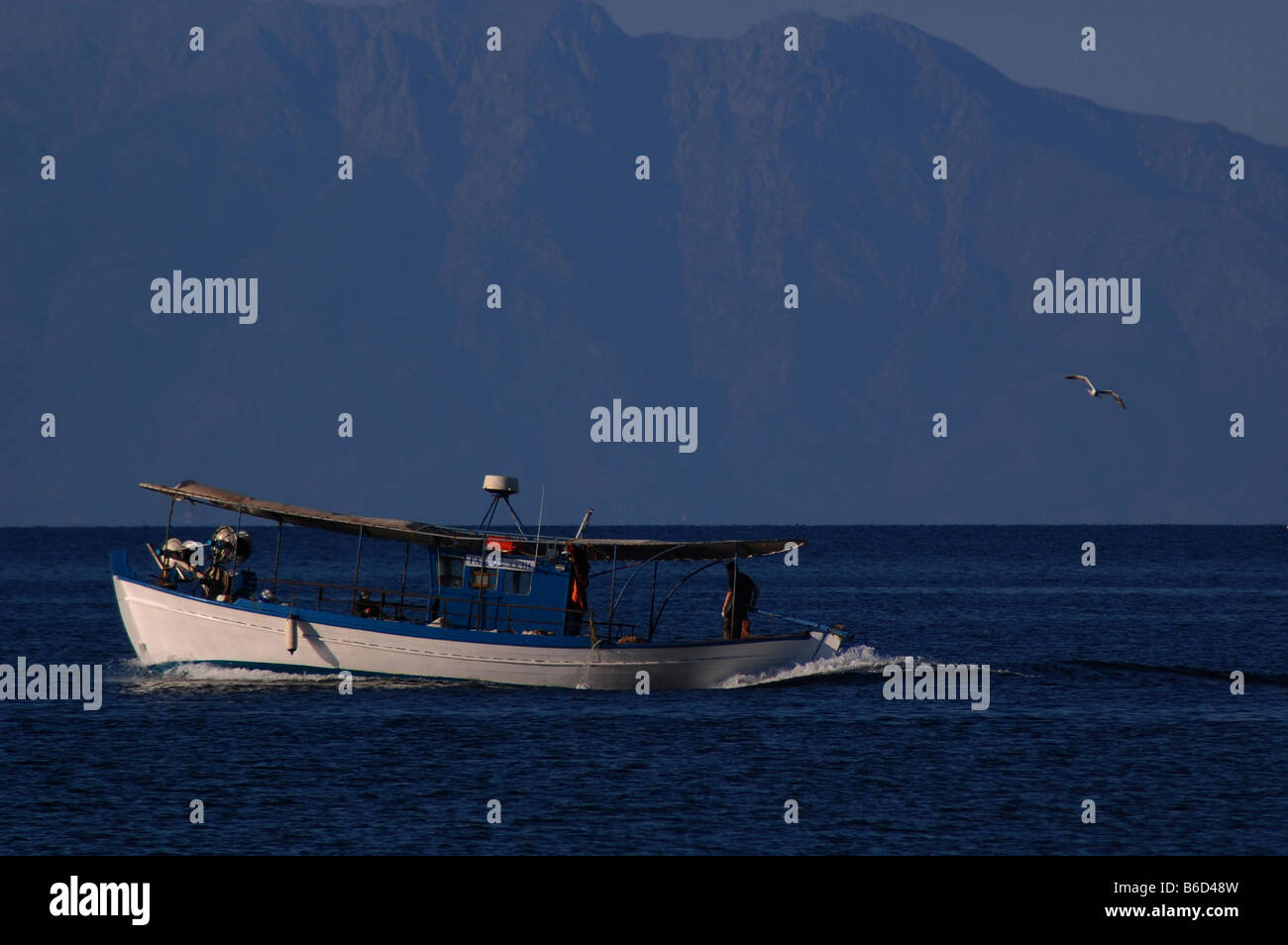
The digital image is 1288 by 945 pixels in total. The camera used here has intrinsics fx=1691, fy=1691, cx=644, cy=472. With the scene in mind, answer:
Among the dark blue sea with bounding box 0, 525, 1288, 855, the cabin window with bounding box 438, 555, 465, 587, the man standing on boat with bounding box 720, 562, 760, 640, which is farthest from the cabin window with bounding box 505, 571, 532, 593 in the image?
the man standing on boat with bounding box 720, 562, 760, 640

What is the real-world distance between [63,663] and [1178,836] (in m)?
37.0

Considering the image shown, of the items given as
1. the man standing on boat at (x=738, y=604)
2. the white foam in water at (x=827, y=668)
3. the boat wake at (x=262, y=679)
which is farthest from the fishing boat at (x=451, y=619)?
the white foam in water at (x=827, y=668)

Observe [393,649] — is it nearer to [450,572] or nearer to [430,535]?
[450,572]

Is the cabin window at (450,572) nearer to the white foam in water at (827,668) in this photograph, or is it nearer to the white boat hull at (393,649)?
the white boat hull at (393,649)

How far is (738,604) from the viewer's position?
146 ft

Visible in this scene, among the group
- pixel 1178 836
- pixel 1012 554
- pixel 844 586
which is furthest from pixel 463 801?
pixel 1012 554

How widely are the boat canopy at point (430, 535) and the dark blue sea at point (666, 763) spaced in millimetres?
3815

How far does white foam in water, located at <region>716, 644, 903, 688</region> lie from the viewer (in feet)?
150

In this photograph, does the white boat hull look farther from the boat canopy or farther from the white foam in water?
the boat canopy

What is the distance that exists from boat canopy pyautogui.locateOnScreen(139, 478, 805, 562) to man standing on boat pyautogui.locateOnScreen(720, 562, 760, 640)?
71cm

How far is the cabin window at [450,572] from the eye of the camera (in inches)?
1740

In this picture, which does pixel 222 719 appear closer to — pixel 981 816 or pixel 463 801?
pixel 463 801
